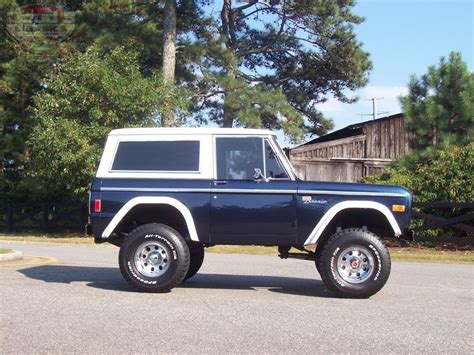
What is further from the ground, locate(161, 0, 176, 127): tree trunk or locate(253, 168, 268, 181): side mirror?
locate(161, 0, 176, 127): tree trunk

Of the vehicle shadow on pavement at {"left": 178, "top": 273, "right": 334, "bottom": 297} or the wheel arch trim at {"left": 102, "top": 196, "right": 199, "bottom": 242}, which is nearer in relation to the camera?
the wheel arch trim at {"left": 102, "top": 196, "right": 199, "bottom": 242}

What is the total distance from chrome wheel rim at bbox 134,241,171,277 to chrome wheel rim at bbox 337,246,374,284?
7.88ft

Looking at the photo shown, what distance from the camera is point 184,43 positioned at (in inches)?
1062

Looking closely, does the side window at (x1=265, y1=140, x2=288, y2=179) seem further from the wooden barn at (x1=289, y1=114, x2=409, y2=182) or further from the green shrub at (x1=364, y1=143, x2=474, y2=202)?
the wooden barn at (x1=289, y1=114, x2=409, y2=182)

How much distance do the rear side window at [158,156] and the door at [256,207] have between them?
554 millimetres

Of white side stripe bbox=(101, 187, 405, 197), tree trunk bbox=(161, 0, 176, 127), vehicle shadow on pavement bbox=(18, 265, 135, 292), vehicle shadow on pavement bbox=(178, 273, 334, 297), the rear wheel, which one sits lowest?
vehicle shadow on pavement bbox=(178, 273, 334, 297)

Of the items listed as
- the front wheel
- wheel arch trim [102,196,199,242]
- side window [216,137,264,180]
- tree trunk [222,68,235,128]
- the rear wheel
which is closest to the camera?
the front wheel

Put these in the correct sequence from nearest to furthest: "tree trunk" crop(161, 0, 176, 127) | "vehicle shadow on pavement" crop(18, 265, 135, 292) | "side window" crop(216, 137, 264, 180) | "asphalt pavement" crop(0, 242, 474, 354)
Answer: "asphalt pavement" crop(0, 242, 474, 354) → "side window" crop(216, 137, 264, 180) → "vehicle shadow on pavement" crop(18, 265, 135, 292) → "tree trunk" crop(161, 0, 176, 127)

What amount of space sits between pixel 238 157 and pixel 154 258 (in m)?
1.83

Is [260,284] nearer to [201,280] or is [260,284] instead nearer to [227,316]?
[201,280]

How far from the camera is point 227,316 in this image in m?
6.95

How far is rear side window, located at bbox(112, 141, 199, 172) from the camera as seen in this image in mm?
8594

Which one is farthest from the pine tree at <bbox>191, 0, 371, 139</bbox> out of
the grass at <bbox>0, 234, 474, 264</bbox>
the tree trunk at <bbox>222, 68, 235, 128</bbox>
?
the grass at <bbox>0, 234, 474, 264</bbox>

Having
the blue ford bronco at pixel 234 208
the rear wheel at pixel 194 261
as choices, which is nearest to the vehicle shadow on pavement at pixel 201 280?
the rear wheel at pixel 194 261
